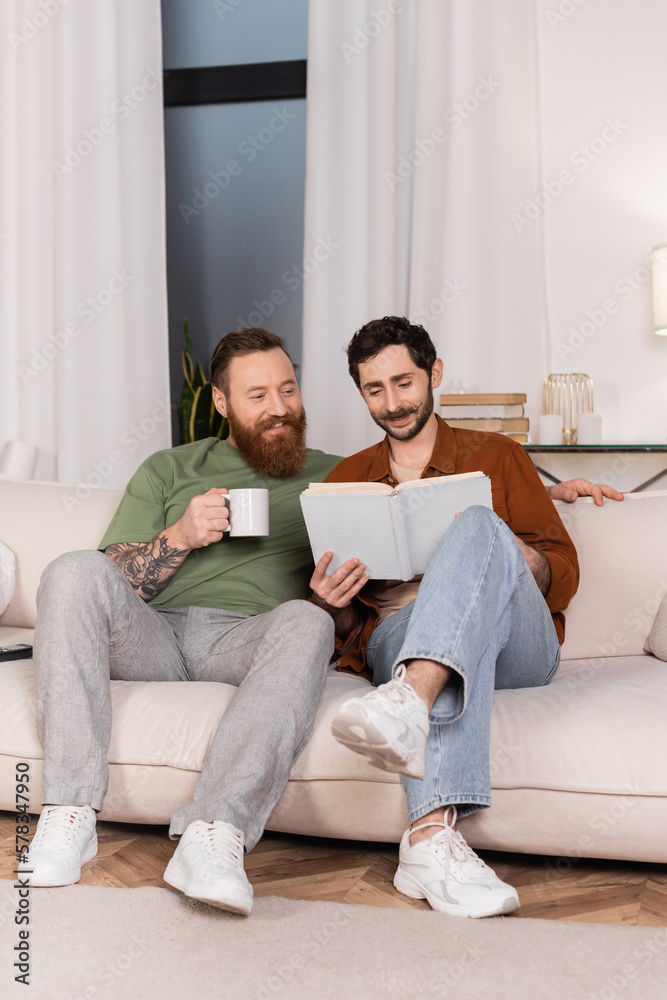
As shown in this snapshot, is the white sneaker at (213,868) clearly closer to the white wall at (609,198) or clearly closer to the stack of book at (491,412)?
the stack of book at (491,412)

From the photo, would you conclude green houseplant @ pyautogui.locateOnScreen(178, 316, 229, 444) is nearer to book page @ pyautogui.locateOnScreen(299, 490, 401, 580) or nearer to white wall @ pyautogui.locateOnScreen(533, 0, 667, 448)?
white wall @ pyautogui.locateOnScreen(533, 0, 667, 448)

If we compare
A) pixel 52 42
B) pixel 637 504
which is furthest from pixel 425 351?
pixel 52 42

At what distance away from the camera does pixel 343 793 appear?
1.52 metres

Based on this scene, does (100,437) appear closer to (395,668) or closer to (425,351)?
(425,351)

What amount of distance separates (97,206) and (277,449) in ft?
6.60

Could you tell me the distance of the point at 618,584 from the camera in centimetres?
191
